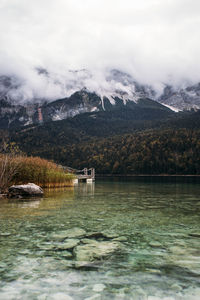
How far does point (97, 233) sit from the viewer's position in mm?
7316

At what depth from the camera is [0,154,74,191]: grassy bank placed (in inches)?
759

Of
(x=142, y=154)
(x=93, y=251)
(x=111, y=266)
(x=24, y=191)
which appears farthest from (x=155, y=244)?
(x=142, y=154)

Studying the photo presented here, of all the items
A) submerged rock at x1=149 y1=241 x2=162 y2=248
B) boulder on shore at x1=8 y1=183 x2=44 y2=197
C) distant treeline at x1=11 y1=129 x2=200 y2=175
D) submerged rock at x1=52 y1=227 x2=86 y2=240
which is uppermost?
distant treeline at x1=11 y1=129 x2=200 y2=175

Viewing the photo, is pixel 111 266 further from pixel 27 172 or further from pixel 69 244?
pixel 27 172

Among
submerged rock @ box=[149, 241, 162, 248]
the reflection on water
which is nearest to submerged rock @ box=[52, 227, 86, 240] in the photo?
the reflection on water

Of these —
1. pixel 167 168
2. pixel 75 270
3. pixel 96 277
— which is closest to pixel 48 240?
pixel 75 270

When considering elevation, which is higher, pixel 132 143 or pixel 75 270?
pixel 132 143

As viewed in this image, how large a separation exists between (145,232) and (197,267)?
2775 mm

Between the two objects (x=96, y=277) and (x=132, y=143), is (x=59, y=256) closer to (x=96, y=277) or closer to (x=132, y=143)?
(x=96, y=277)

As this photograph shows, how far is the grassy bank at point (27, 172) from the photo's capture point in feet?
63.3

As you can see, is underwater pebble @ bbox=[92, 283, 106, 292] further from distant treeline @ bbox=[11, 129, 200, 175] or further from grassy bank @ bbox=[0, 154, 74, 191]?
distant treeline @ bbox=[11, 129, 200, 175]

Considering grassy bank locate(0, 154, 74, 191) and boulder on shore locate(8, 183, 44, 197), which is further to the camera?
grassy bank locate(0, 154, 74, 191)

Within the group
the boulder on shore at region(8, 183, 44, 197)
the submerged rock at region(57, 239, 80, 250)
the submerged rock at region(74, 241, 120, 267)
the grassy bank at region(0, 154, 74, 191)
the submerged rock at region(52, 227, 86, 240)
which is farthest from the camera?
the grassy bank at region(0, 154, 74, 191)

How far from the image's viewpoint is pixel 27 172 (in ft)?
73.3
